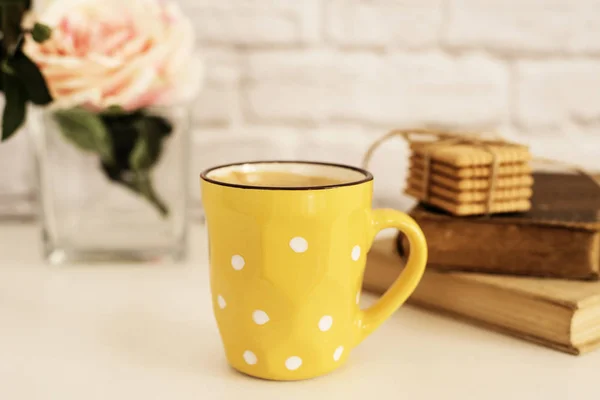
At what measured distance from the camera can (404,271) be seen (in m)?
0.46

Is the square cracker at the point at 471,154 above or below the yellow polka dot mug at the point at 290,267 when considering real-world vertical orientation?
above

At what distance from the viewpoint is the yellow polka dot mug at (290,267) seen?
42 centimetres

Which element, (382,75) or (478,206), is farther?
(382,75)

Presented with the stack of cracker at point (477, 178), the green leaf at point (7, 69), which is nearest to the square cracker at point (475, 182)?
the stack of cracker at point (477, 178)

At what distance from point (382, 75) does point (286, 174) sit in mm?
423

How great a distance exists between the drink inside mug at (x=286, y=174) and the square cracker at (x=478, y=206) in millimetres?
118

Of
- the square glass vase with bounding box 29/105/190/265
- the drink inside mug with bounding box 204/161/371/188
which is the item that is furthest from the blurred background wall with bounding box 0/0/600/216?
the drink inside mug with bounding box 204/161/371/188

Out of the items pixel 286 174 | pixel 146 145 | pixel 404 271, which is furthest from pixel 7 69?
pixel 404 271

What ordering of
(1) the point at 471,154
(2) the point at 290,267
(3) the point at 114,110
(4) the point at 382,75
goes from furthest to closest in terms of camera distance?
(4) the point at 382,75
(3) the point at 114,110
(1) the point at 471,154
(2) the point at 290,267

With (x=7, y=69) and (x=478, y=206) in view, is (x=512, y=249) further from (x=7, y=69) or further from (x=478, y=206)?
(x=7, y=69)

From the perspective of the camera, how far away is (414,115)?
892 millimetres

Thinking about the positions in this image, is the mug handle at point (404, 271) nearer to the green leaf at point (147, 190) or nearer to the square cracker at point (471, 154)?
the square cracker at point (471, 154)

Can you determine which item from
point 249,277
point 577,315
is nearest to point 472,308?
point 577,315

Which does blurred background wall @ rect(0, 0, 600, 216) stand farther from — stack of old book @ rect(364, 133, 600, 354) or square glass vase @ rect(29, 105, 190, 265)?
stack of old book @ rect(364, 133, 600, 354)
